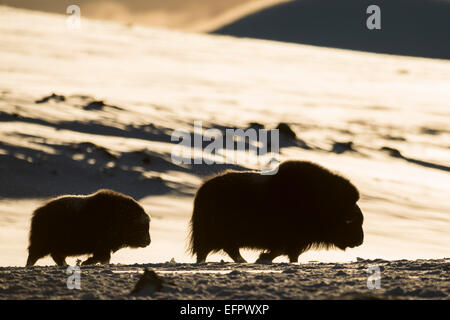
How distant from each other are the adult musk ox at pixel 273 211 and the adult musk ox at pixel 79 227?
45.6 inches

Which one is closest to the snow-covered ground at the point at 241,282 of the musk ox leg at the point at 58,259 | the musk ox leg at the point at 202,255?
the musk ox leg at the point at 202,255

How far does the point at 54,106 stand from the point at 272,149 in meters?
5.73

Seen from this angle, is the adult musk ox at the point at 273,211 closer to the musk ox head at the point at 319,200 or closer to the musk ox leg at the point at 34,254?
the musk ox head at the point at 319,200

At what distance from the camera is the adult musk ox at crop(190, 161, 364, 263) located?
38.3ft

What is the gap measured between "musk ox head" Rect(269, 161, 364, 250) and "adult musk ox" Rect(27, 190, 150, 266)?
229cm

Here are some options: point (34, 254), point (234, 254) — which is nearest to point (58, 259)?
point (34, 254)

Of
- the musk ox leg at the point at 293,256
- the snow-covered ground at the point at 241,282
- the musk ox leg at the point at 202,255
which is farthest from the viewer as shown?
the musk ox leg at the point at 202,255

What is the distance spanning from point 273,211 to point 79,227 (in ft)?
8.74

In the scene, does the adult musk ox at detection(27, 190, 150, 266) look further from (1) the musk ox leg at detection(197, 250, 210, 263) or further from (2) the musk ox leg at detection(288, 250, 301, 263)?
(2) the musk ox leg at detection(288, 250, 301, 263)

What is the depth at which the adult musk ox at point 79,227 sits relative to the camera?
12.2 meters

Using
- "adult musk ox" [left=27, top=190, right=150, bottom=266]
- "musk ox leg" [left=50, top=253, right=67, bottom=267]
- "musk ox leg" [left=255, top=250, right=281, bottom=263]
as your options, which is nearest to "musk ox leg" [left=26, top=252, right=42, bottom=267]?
"adult musk ox" [left=27, top=190, right=150, bottom=266]

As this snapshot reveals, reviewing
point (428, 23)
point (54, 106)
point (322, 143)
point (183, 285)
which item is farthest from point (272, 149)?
point (428, 23)

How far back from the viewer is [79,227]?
40.2 ft

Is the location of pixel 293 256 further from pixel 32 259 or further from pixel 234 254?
pixel 32 259
